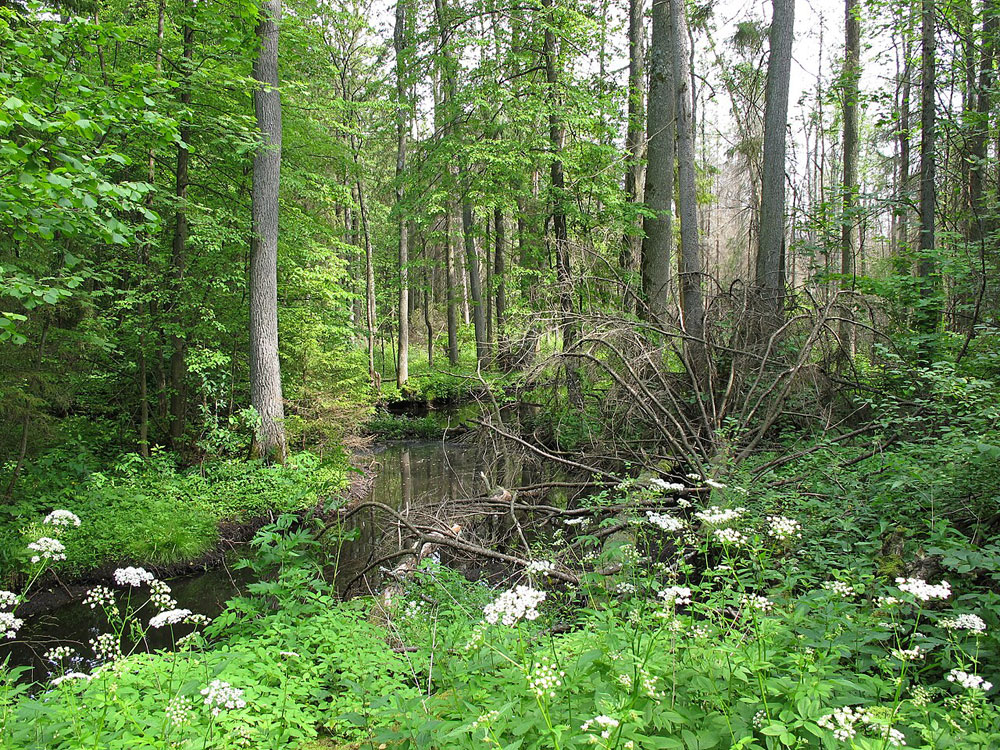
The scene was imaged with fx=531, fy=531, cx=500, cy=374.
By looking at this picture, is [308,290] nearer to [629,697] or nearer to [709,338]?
[709,338]

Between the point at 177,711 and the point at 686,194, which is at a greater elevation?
the point at 686,194

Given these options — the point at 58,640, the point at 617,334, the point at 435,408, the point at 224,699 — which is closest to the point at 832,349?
the point at 617,334

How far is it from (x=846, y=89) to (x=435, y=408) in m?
13.7

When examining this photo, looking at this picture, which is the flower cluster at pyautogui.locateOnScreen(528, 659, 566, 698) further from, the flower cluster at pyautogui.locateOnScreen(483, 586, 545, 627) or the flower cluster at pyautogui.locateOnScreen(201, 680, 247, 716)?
the flower cluster at pyautogui.locateOnScreen(201, 680, 247, 716)

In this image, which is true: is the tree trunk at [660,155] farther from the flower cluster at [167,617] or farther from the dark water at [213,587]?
the flower cluster at [167,617]

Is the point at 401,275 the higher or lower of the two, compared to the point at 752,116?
lower

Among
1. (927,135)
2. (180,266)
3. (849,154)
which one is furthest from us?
(849,154)

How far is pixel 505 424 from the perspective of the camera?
258 inches

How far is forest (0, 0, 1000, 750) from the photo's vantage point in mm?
2080

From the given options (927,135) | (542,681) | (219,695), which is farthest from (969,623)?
(927,135)

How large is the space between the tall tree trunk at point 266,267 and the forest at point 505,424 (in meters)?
0.07

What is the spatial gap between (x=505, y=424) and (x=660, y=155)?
5.10m

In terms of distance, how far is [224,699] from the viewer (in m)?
1.87

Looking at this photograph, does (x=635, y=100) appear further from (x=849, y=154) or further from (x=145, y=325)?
(x=145, y=325)
